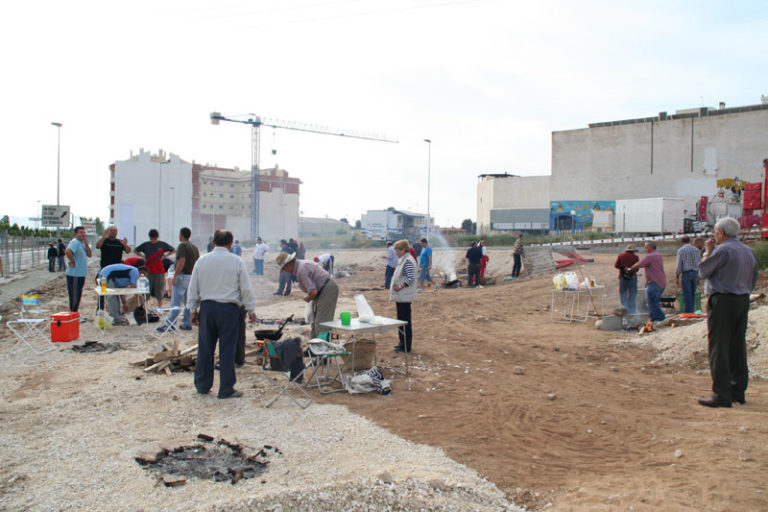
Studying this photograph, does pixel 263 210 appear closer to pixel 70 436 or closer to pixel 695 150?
pixel 695 150

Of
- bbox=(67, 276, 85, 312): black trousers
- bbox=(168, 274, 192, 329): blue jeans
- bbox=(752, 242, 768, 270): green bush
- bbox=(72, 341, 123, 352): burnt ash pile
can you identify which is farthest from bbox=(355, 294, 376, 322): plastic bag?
bbox=(752, 242, 768, 270): green bush

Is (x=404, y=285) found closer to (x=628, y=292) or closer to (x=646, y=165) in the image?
(x=628, y=292)

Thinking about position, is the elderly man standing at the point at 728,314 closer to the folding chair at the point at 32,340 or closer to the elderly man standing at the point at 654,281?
Answer: the elderly man standing at the point at 654,281

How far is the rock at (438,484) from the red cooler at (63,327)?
7.52m

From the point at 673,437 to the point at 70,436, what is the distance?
18.0ft

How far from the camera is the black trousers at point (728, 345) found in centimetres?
560

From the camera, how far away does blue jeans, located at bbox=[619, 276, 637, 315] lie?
11758 mm

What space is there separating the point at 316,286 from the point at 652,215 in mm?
30221

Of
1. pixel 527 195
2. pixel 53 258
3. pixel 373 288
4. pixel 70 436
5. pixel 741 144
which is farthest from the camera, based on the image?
pixel 527 195

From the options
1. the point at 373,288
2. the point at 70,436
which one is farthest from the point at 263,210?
the point at 70,436

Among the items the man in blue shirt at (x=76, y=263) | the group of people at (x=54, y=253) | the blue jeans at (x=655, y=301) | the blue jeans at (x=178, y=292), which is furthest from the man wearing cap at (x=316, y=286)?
the group of people at (x=54, y=253)

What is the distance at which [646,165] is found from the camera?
43.9 m

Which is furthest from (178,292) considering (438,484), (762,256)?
(762,256)

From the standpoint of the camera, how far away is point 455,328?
36.9 feet
